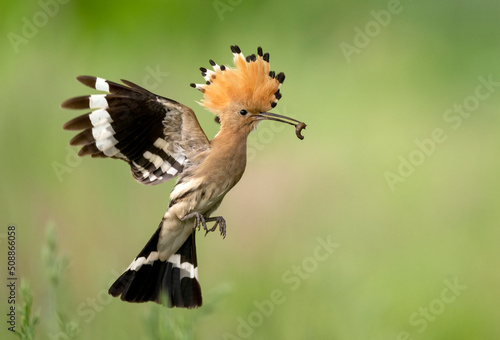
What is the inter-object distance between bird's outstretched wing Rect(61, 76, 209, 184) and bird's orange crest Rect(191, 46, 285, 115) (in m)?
0.08

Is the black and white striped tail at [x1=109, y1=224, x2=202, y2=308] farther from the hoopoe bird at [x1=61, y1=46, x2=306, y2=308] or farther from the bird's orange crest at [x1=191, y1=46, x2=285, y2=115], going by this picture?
the bird's orange crest at [x1=191, y1=46, x2=285, y2=115]

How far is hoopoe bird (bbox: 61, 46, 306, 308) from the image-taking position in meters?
1.78

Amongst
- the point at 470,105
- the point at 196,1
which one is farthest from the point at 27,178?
the point at 470,105

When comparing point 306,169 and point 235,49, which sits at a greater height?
point 235,49

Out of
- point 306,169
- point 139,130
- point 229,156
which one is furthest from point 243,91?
point 306,169

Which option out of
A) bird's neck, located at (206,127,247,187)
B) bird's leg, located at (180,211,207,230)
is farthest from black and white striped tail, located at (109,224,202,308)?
bird's neck, located at (206,127,247,187)

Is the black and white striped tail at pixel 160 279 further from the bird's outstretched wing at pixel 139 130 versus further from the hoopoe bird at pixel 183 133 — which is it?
the bird's outstretched wing at pixel 139 130

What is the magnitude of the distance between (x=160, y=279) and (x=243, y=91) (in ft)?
Result: 1.77

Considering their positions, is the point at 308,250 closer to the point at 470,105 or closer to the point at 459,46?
the point at 470,105

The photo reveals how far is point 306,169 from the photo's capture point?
4199mm

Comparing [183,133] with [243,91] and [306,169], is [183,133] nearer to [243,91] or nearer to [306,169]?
[243,91]

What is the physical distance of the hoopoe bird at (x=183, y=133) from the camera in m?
1.78

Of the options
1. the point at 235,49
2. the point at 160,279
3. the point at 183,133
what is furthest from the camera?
Result: the point at 160,279

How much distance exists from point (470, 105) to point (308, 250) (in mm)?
1947
